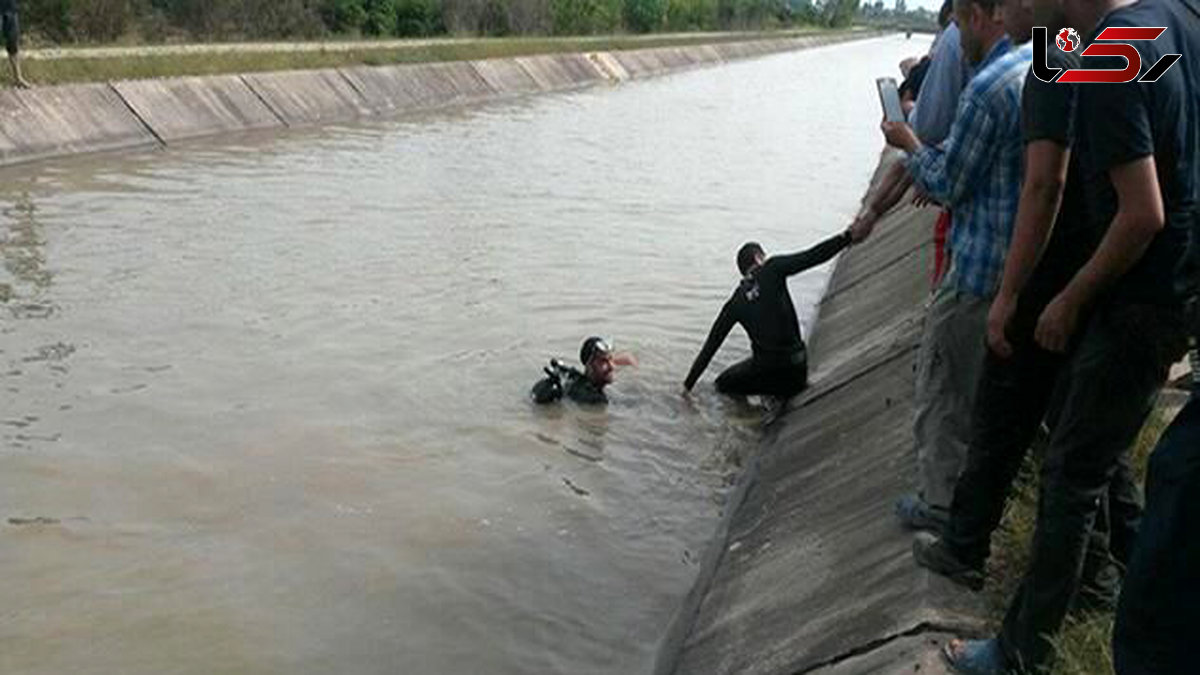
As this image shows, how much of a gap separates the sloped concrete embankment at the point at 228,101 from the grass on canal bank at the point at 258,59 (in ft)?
0.81

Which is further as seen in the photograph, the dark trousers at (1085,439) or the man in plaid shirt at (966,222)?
the man in plaid shirt at (966,222)

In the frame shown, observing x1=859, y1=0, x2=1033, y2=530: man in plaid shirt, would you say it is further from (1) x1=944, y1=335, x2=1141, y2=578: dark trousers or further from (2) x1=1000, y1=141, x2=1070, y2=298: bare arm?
(2) x1=1000, y1=141, x2=1070, y2=298: bare arm

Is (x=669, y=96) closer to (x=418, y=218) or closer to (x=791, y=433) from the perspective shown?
(x=418, y=218)

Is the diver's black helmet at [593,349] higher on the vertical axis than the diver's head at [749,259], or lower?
lower

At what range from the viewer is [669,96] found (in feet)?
134

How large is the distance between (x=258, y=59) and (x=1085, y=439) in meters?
24.9

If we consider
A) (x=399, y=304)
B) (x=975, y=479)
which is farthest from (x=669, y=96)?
(x=975, y=479)

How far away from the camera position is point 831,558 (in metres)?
5.00

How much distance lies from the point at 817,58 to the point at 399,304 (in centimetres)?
7593

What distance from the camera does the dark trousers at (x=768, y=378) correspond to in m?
8.51

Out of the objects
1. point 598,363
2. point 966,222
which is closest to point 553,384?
point 598,363

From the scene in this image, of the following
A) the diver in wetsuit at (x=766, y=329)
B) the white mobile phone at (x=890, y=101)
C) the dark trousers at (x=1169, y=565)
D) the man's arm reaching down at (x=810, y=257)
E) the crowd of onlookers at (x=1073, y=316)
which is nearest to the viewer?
the dark trousers at (x=1169, y=565)

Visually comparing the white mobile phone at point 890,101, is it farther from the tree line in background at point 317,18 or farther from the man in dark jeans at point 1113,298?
the tree line in background at point 317,18

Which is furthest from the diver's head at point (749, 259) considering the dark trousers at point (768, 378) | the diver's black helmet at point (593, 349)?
the diver's black helmet at point (593, 349)
